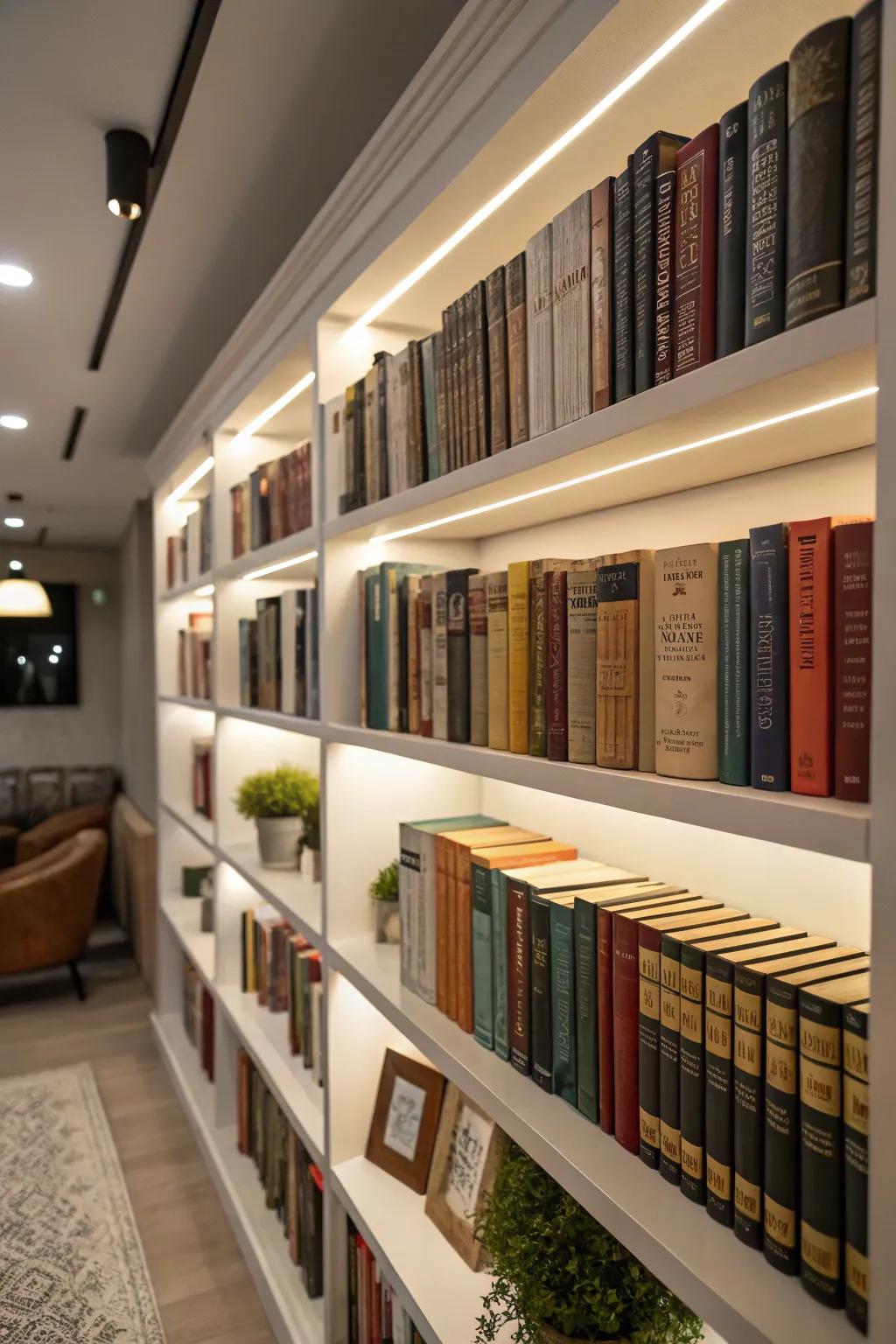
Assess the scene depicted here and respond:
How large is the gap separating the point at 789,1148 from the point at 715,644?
1.53 feet

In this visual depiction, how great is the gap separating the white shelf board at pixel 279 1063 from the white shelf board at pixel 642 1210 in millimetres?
626

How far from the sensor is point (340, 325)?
5.41ft

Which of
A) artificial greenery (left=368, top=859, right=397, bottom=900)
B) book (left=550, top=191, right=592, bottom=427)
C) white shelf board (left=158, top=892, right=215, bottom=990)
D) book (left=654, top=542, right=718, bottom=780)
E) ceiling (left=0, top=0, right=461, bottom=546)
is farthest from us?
white shelf board (left=158, top=892, right=215, bottom=990)

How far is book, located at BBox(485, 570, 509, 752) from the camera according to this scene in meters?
1.17

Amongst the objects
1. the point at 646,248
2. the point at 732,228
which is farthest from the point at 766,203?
the point at 646,248

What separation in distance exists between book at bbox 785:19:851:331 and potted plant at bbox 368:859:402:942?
125 cm

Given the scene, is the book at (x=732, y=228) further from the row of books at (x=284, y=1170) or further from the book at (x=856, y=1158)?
the row of books at (x=284, y=1170)

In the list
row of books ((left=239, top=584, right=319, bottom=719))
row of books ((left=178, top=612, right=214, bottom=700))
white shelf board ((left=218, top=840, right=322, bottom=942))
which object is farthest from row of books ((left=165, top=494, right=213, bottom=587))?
white shelf board ((left=218, top=840, right=322, bottom=942))

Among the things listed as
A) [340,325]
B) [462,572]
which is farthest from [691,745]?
[340,325]

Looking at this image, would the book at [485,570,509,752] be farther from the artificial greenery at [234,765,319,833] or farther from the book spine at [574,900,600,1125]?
the artificial greenery at [234,765,319,833]

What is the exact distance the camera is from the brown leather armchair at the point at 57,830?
5.29 m

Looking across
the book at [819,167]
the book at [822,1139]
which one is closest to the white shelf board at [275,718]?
the book at [822,1139]

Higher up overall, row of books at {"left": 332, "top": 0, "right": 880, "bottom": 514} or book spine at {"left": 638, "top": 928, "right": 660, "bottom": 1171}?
row of books at {"left": 332, "top": 0, "right": 880, "bottom": 514}

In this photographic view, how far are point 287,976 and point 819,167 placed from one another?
83.5 inches
